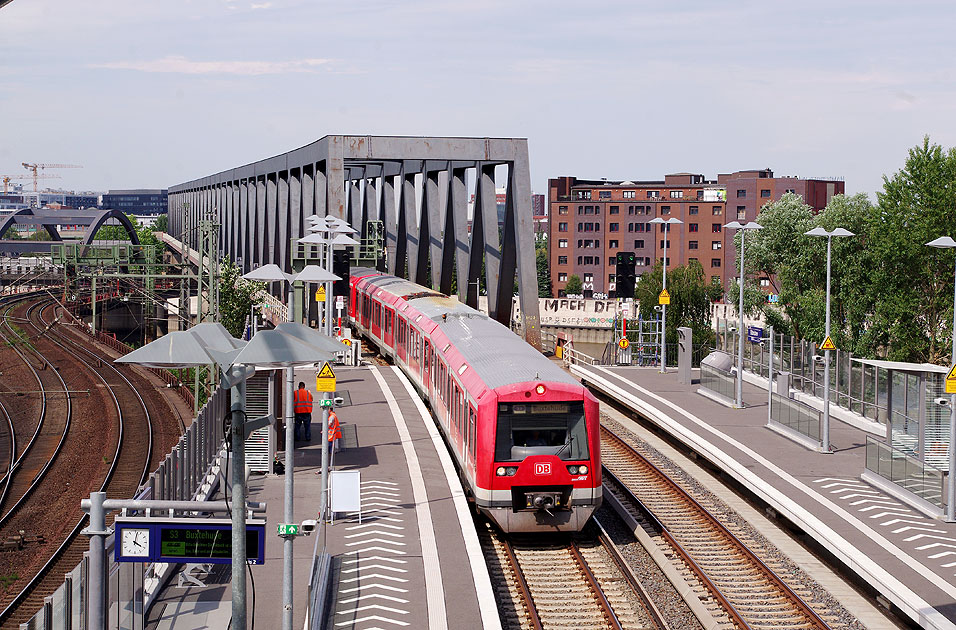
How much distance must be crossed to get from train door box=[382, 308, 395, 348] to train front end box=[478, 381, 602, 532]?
17294 mm

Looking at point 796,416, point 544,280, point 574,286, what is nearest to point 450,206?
point 796,416

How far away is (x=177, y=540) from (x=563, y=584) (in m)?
8.09

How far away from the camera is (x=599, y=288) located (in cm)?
10319

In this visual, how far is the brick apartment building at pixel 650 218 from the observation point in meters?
95.7

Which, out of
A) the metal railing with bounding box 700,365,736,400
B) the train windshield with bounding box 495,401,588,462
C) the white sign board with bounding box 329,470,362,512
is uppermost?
the train windshield with bounding box 495,401,588,462

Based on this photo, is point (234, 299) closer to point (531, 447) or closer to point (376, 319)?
point (376, 319)

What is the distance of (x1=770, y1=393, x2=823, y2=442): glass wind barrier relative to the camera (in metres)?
23.0

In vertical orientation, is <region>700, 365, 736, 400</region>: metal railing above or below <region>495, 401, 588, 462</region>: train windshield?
below

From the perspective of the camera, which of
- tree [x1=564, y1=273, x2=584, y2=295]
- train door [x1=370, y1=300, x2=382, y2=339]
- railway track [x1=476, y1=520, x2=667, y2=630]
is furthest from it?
tree [x1=564, y1=273, x2=584, y2=295]

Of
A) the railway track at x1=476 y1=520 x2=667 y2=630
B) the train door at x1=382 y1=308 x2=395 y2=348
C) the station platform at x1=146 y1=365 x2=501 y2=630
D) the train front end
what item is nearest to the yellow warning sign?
the station platform at x1=146 y1=365 x2=501 y2=630

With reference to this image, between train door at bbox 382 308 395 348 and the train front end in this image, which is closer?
the train front end

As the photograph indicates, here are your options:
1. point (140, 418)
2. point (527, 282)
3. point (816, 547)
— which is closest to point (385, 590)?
point (816, 547)

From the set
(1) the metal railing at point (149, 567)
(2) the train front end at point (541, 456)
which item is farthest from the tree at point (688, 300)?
(1) the metal railing at point (149, 567)

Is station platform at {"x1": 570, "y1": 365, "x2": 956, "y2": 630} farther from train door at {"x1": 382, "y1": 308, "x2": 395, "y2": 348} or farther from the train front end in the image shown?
train door at {"x1": 382, "y1": 308, "x2": 395, "y2": 348}
